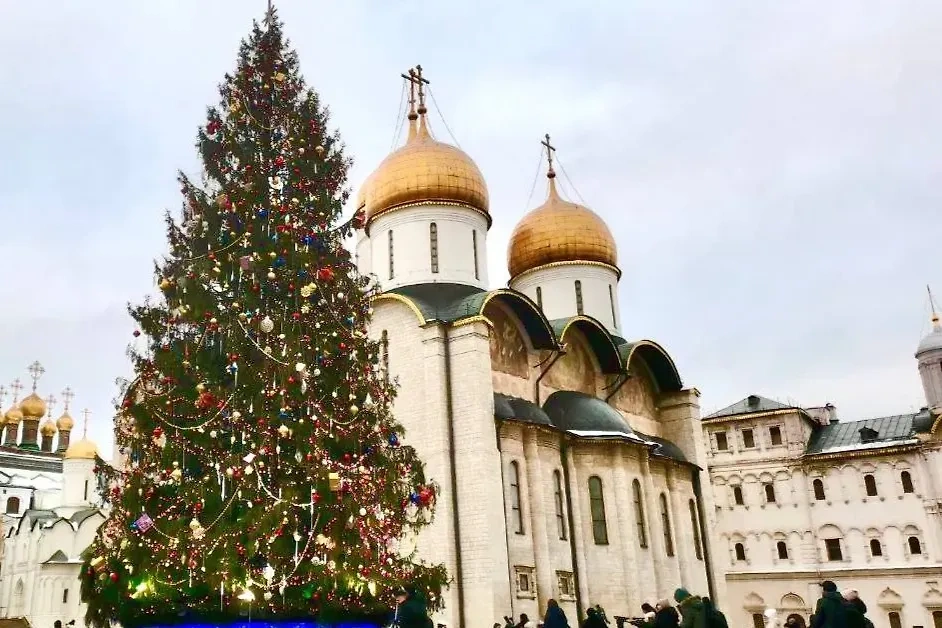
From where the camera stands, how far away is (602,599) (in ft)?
55.8

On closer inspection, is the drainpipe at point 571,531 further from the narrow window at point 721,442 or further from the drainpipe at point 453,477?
the narrow window at point 721,442

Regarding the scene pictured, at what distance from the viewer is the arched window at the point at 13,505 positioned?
134ft

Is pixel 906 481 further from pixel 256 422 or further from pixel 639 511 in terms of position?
pixel 256 422


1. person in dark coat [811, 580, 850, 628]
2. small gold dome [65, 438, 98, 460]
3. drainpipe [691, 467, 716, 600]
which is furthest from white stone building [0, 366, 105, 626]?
person in dark coat [811, 580, 850, 628]

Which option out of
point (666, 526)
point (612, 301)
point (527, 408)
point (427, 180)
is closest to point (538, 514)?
point (527, 408)

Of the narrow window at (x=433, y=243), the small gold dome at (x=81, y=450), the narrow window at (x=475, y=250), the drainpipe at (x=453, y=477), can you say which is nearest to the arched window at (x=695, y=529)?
the narrow window at (x=475, y=250)

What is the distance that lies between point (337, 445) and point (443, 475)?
21.1 ft

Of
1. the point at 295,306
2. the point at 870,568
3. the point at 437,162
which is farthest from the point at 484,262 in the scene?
the point at 870,568

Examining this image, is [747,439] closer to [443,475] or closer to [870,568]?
[870,568]

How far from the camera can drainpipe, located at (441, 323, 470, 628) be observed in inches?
579

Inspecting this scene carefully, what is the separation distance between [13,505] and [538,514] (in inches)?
1345

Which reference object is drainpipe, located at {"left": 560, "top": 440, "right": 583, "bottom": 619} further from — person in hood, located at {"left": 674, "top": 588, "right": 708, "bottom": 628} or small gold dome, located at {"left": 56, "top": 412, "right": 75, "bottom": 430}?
small gold dome, located at {"left": 56, "top": 412, "right": 75, "bottom": 430}

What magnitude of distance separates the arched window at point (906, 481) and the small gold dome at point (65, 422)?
39.9m

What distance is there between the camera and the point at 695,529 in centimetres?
2127
